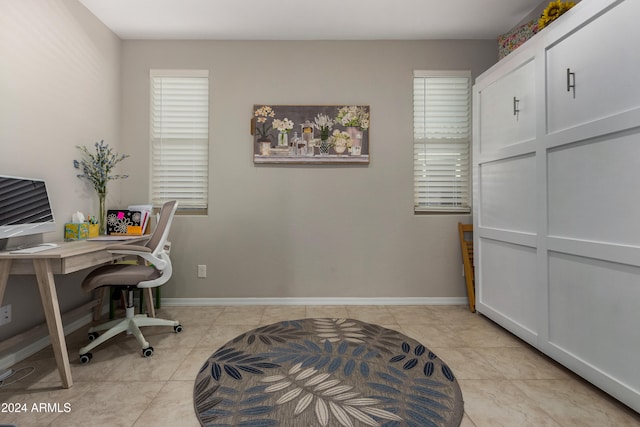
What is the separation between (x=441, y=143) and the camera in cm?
304

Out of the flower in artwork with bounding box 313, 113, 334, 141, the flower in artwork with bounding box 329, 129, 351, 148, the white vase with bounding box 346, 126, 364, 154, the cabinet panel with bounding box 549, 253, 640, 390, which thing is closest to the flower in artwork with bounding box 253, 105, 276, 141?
the flower in artwork with bounding box 313, 113, 334, 141

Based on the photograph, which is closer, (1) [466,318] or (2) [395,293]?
(1) [466,318]

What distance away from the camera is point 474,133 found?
8.96 feet

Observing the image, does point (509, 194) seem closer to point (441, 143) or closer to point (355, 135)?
point (441, 143)

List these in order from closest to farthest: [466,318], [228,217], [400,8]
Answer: [400,8]
[466,318]
[228,217]

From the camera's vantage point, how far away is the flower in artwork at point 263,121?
2943 mm

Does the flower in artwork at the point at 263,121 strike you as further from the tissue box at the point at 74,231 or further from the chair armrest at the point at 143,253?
the tissue box at the point at 74,231

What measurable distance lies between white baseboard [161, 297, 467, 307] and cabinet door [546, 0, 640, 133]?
1.85 metres

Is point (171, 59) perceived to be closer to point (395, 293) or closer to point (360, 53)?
point (360, 53)

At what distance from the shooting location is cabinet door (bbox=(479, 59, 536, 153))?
208 cm

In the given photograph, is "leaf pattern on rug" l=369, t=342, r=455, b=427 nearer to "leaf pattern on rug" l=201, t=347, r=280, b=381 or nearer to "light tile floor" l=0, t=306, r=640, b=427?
"light tile floor" l=0, t=306, r=640, b=427

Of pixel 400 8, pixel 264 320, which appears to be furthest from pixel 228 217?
pixel 400 8

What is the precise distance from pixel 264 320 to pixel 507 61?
2942mm

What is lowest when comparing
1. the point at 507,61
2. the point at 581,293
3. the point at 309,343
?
the point at 309,343
